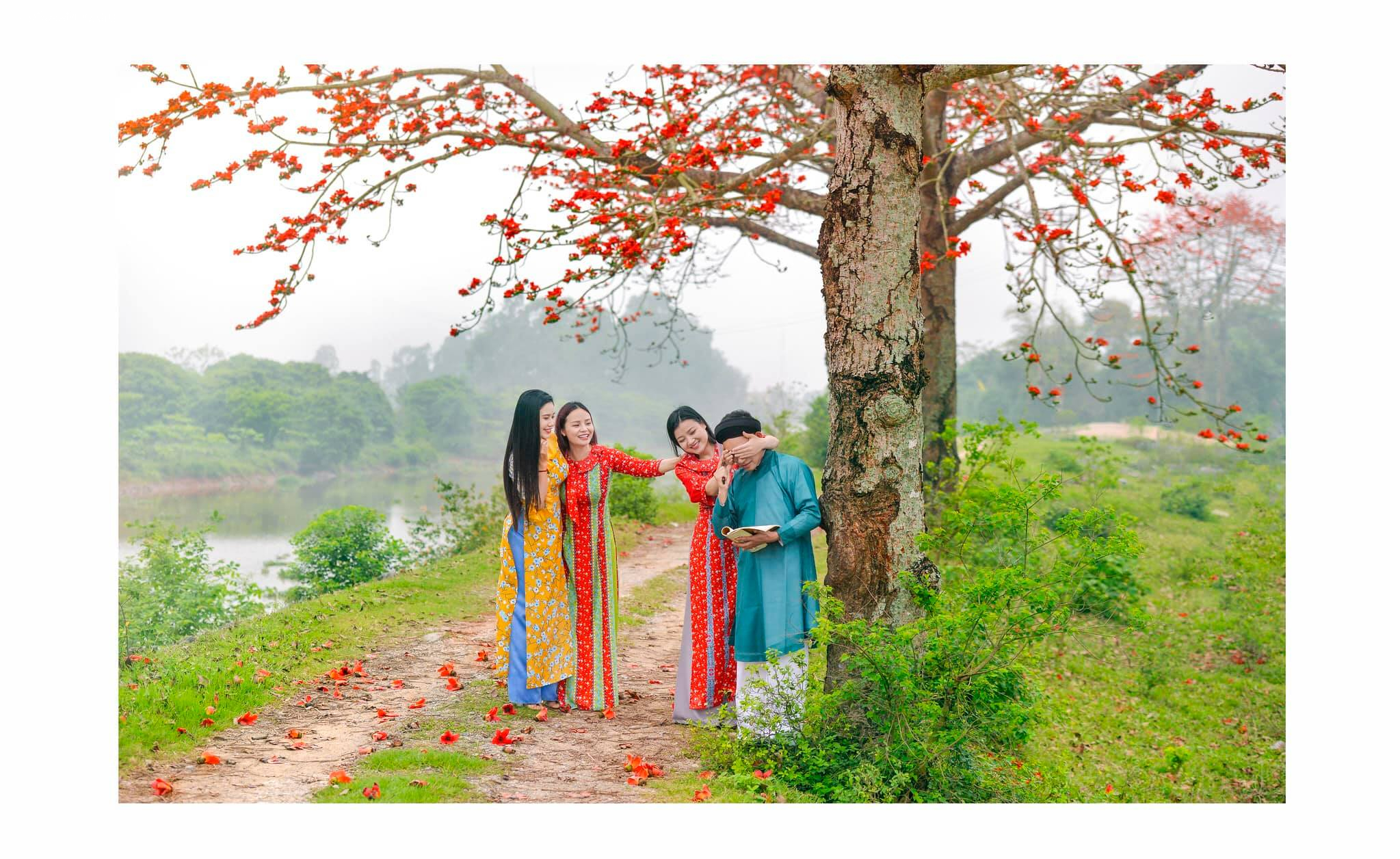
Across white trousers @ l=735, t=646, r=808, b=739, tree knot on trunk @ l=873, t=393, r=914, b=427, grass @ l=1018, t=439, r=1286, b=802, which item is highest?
tree knot on trunk @ l=873, t=393, r=914, b=427

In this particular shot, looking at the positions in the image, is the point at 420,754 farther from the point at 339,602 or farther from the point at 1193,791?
the point at 1193,791

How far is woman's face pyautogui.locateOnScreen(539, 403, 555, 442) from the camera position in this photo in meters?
4.64

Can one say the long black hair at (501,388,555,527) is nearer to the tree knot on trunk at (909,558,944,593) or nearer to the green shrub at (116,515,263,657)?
the tree knot on trunk at (909,558,944,593)

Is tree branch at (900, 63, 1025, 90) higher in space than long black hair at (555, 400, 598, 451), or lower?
higher

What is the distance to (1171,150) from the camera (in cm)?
714

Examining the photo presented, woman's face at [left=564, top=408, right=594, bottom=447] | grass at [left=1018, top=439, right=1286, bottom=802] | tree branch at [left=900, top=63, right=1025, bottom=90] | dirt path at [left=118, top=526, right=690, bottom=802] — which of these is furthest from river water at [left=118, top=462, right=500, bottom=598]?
tree branch at [left=900, top=63, right=1025, bottom=90]

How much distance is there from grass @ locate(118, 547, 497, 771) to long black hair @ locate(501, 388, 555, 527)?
1592 mm

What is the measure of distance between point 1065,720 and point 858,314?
3.37m

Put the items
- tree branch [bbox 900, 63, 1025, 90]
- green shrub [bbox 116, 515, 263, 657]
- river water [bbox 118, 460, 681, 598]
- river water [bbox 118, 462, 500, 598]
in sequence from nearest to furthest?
tree branch [bbox 900, 63, 1025, 90]
green shrub [bbox 116, 515, 263, 657]
river water [bbox 118, 460, 681, 598]
river water [bbox 118, 462, 500, 598]

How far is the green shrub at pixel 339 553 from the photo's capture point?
8320mm

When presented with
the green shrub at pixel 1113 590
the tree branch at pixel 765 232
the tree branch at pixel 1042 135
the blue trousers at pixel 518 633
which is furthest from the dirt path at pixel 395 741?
the tree branch at pixel 1042 135

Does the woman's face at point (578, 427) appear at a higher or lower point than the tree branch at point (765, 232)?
lower

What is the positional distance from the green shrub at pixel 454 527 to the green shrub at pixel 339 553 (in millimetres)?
797

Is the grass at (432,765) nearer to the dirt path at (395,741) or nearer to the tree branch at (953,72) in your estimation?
the dirt path at (395,741)
